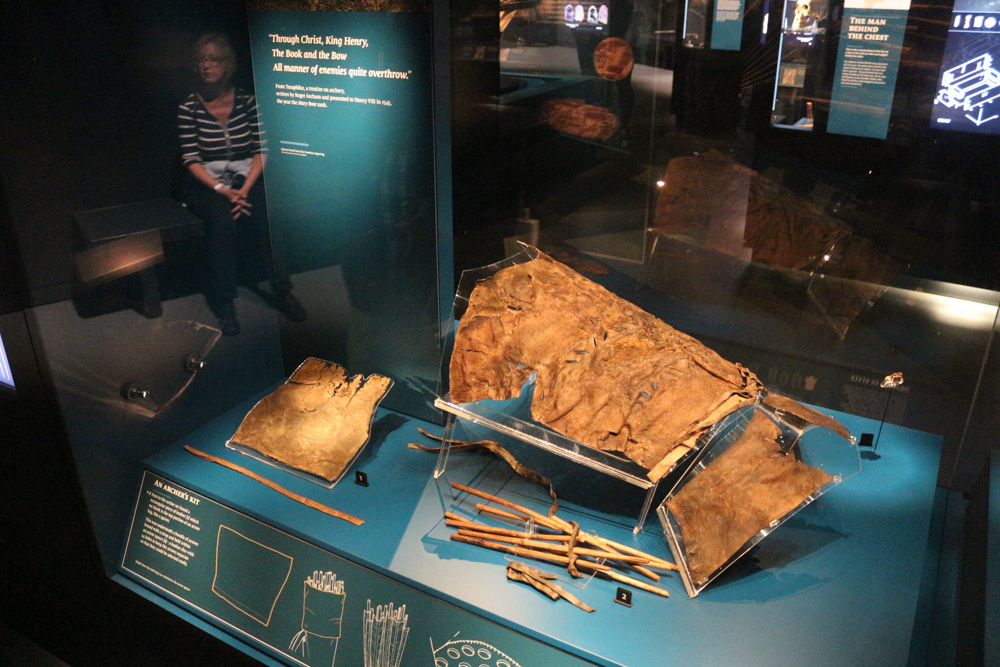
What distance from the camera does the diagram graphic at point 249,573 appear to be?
281 centimetres

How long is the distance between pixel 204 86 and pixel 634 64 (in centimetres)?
181

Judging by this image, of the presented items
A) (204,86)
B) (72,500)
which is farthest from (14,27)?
(72,500)

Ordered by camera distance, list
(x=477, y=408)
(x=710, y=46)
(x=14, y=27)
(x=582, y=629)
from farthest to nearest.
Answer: (x=477, y=408), (x=710, y=46), (x=14, y=27), (x=582, y=629)

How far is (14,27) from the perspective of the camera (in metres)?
2.52

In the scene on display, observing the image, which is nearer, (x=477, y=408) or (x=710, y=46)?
(x=710, y=46)

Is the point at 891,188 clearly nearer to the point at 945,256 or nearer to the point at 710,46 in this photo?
the point at 945,256

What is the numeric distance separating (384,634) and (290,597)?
445 mm

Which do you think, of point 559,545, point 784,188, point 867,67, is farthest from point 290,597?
point 867,67

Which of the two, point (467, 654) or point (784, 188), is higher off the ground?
point (784, 188)

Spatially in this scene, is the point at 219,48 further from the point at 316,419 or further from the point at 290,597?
the point at 290,597

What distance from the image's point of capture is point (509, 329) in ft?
9.27

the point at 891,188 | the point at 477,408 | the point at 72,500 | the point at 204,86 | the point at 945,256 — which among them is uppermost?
the point at 204,86

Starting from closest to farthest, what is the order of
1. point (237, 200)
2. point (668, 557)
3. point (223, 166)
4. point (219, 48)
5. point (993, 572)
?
1. point (993, 572)
2. point (668, 557)
3. point (219, 48)
4. point (223, 166)
5. point (237, 200)

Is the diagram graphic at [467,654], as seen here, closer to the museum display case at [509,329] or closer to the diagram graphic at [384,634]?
the museum display case at [509,329]
